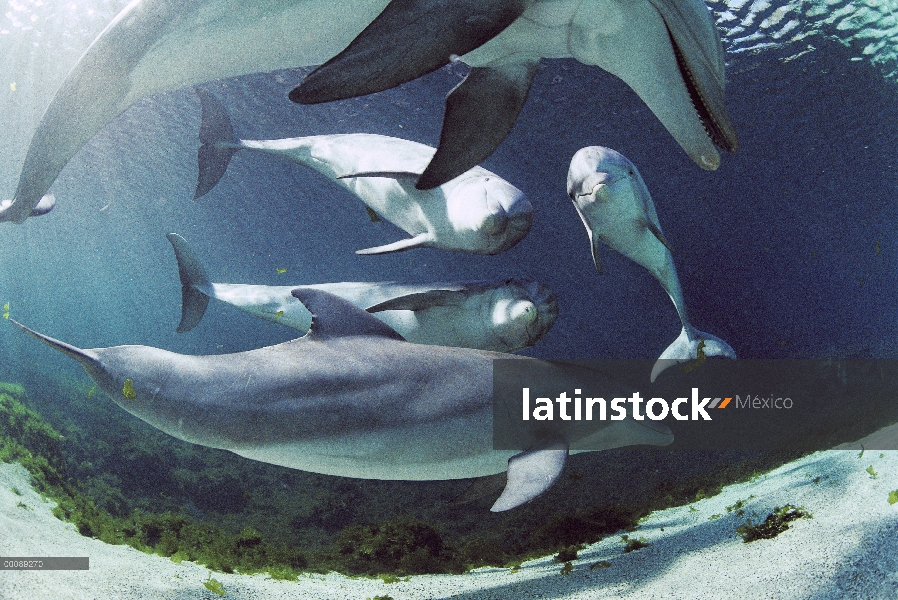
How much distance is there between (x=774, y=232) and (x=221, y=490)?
26.0 meters

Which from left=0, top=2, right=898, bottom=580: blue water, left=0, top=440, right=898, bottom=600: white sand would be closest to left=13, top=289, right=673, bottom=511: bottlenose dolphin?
left=0, top=440, right=898, bottom=600: white sand

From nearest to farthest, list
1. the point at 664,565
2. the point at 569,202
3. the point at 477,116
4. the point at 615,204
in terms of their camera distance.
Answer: the point at 477,116
the point at 664,565
the point at 615,204
the point at 569,202

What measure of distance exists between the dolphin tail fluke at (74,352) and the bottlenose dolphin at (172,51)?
1.19 m

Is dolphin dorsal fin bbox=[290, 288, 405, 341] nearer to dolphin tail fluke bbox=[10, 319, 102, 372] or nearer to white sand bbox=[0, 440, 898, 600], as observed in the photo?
dolphin tail fluke bbox=[10, 319, 102, 372]

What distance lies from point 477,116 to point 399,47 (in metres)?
0.88

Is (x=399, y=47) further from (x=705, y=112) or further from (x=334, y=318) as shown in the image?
(x=334, y=318)

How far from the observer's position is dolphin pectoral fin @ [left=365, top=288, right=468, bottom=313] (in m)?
4.83

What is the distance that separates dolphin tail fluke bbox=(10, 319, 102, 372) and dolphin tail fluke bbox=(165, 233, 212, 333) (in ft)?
14.7

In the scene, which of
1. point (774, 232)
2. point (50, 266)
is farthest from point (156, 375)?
point (50, 266)

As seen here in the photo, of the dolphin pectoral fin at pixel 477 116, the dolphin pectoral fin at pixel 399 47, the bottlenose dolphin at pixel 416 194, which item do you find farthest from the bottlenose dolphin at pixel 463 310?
the dolphin pectoral fin at pixel 399 47

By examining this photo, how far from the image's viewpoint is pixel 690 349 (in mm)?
8016

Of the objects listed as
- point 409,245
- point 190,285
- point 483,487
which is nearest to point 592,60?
point 409,245

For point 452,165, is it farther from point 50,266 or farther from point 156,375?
point 50,266

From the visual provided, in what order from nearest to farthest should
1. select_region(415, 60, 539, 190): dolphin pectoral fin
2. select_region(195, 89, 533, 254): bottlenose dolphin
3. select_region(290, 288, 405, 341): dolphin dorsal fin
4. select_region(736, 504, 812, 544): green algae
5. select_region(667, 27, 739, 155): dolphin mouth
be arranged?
select_region(667, 27, 739, 155): dolphin mouth → select_region(415, 60, 539, 190): dolphin pectoral fin → select_region(290, 288, 405, 341): dolphin dorsal fin → select_region(736, 504, 812, 544): green algae → select_region(195, 89, 533, 254): bottlenose dolphin
